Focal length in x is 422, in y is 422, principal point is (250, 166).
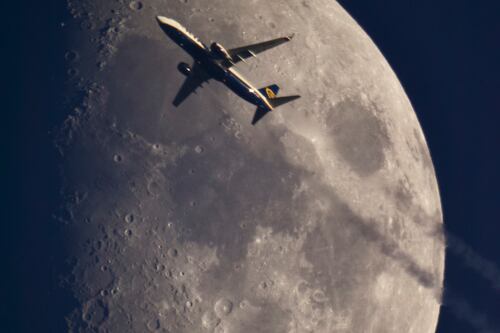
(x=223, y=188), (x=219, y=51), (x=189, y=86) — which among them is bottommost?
(x=223, y=188)

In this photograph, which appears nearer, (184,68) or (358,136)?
(184,68)

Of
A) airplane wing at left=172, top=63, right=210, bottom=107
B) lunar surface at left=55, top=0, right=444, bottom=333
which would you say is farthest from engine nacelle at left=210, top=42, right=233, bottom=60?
airplane wing at left=172, top=63, right=210, bottom=107

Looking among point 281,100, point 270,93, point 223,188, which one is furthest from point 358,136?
point 223,188

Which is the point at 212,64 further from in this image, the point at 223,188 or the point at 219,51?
the point at 223,188

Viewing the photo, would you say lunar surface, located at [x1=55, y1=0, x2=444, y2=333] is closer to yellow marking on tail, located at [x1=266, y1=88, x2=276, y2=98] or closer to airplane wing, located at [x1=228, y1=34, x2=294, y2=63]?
airplane wing, located at [x1=228, y1=34, x2=294, y2=63]

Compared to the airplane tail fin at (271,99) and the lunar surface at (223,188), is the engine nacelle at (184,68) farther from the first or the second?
the airplane tail fin at (271,99)

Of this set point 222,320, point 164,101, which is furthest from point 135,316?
point 164,101
